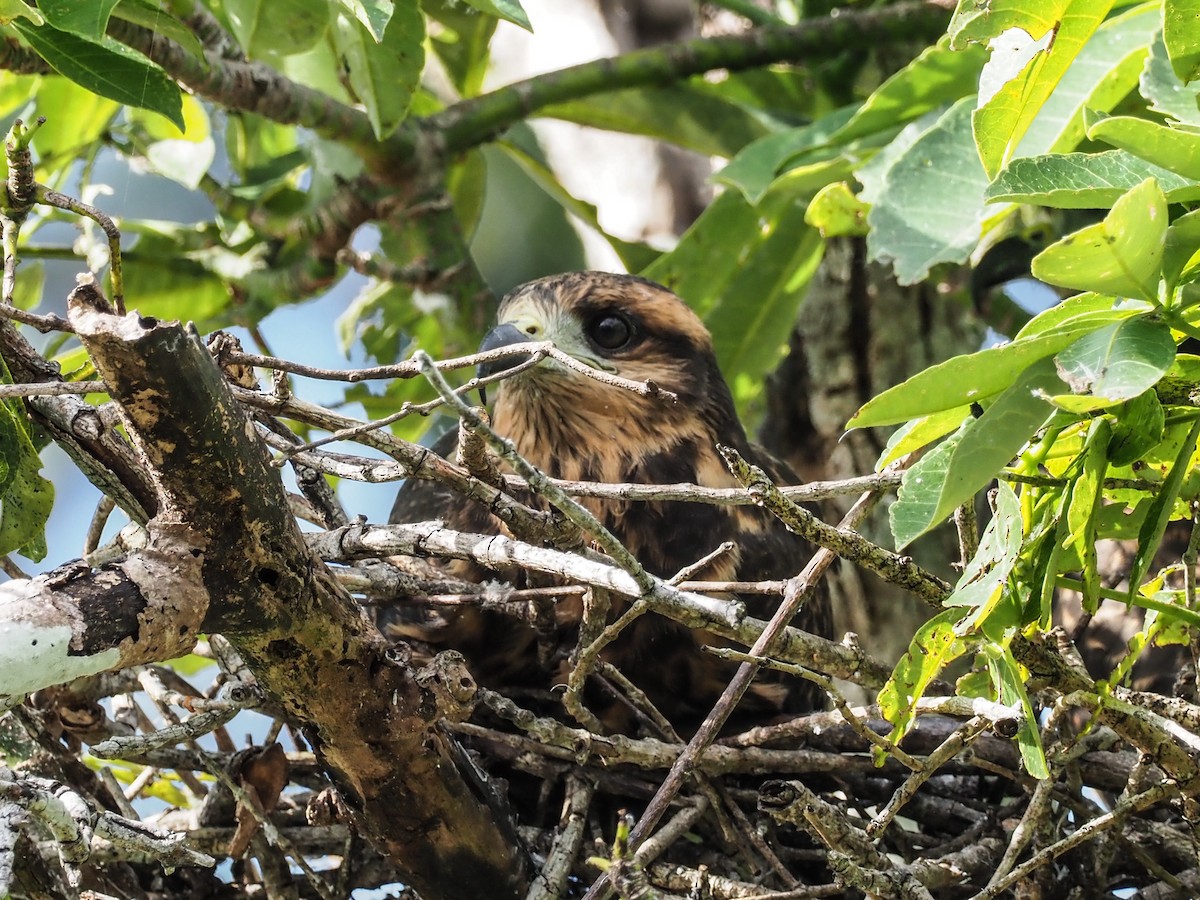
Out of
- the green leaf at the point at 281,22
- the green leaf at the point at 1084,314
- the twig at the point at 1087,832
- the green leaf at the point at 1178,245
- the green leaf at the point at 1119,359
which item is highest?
the green leaf at the point at 281,22

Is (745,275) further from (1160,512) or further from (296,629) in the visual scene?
(296,629)

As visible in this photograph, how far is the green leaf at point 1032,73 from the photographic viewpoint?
1.93 meters

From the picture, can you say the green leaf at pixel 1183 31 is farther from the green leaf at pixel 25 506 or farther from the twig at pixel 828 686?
the green leaf at pixel 25 506

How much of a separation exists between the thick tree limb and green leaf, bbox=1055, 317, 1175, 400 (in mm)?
964

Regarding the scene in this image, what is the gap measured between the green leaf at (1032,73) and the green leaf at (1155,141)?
1.10ft

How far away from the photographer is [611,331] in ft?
11.0

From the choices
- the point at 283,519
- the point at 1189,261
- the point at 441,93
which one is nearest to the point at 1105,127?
the point at 1189,261

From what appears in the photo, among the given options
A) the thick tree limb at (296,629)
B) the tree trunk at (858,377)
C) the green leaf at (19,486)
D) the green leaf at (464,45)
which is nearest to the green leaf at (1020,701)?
the thick tree limb at (296,629)

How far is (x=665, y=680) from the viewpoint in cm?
285

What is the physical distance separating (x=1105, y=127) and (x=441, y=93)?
12.6 feet

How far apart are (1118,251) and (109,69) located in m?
1.64

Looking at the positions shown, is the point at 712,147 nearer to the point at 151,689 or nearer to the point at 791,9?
the point at 791,9

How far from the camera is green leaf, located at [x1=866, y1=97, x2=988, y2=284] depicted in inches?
105

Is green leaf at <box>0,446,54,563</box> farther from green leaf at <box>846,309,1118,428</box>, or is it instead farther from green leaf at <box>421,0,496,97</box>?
green leaf at <box>421,0,496,97</box>
